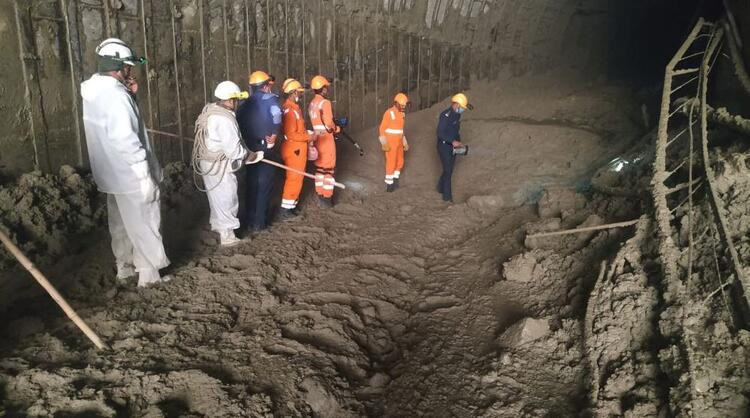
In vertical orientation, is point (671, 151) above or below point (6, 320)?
above

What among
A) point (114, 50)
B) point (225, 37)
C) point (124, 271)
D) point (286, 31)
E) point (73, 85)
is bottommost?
point (124, 271)

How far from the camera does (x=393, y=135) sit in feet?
24.8

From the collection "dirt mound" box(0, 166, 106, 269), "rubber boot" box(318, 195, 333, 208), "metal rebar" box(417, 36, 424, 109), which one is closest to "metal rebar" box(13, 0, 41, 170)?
"dirt mound" box(0, 166, 106, 269)

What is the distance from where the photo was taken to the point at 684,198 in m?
3.91

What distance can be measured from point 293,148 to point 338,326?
2.95 m

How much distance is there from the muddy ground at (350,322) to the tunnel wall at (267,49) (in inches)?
36.6

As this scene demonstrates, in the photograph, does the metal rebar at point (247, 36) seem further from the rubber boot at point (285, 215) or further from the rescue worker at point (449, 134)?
the rescue worker at point (449, 134)

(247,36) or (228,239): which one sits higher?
(247,36)

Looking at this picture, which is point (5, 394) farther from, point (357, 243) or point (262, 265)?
point (357, 243)

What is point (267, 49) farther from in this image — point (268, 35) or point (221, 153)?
point (221, 153)

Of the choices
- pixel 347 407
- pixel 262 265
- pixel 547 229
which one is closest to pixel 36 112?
pixel 262 265

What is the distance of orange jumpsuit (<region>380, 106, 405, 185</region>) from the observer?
24.6 feet

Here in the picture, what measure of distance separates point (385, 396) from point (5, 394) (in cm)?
226

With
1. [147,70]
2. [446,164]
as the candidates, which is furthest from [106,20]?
[446,164]
